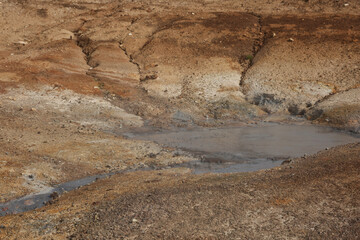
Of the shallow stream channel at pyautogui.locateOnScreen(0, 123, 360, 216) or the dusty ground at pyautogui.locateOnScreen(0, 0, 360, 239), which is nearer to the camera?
the dusty ground at pyautogui.locateOnScreen(0, 0, 360, 239)

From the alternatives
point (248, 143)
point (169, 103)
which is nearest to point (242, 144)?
point (248, 143)

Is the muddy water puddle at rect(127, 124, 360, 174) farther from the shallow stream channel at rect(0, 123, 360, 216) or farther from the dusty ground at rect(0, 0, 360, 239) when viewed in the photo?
the dusty ground at rect(0, 0, 360, 239)

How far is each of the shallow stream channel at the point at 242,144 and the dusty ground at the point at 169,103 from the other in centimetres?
70

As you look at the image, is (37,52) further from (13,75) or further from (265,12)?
(265,12)

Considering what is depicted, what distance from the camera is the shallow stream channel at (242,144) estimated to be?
51.2 feet

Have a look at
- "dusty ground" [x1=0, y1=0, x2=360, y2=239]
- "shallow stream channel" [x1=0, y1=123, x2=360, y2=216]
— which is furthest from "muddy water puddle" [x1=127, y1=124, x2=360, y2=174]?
"dusty ground" [x1=0, y1=0, x2=360, y2=239]

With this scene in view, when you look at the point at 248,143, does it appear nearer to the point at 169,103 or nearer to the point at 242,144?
the point at 242,144

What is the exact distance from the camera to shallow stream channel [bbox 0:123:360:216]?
15594mm

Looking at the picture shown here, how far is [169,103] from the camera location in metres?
22.3

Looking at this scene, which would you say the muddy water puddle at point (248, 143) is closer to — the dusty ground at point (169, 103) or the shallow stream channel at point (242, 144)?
the shallow stream channel at point (242, 144)

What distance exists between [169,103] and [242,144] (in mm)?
5259

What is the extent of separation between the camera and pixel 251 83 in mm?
23422

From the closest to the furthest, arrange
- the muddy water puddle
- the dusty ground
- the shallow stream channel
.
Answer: the dusty ground, the shallow stream channel, the muddy water puddle

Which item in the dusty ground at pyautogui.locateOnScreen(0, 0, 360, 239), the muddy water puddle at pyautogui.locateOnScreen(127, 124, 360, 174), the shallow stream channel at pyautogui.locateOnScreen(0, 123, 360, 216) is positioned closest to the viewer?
the dusty ground at pyautogui.locateOnScreen(0, 0, 360, 239)
